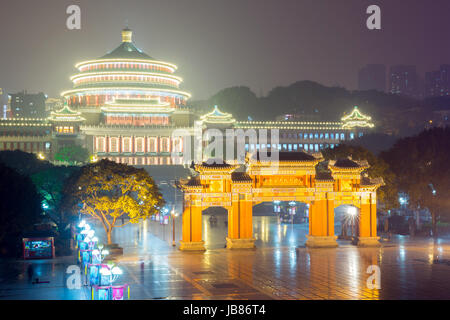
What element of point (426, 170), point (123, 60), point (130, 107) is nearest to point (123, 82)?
point (123, 60)

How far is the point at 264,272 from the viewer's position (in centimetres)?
3544

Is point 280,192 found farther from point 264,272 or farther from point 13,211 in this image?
point 13,211

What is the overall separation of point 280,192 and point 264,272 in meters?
13.0

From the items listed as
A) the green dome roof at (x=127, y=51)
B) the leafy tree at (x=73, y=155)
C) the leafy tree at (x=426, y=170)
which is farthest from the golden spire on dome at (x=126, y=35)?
the leafy tree at (x=426, y=170)

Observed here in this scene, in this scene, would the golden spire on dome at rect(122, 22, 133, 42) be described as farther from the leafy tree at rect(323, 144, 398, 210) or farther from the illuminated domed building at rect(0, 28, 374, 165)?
the leafy tree at rect(323, 144, 398, 210)

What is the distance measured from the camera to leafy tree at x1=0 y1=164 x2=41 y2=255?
44219mm

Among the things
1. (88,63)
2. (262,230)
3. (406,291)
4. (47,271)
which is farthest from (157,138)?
(406,291)

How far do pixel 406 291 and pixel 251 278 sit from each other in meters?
8.15

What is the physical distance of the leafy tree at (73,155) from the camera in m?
101

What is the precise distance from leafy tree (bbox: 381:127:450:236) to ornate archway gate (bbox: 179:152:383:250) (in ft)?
33.7

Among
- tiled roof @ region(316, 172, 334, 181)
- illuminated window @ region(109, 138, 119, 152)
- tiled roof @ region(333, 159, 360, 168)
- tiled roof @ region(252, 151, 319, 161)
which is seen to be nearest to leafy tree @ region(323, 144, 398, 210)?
tiled roof @ region(333, 159, 360, 168)

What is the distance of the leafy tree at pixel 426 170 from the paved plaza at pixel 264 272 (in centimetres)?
633

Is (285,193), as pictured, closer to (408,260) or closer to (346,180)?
(346,180)

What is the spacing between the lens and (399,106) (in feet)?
643
